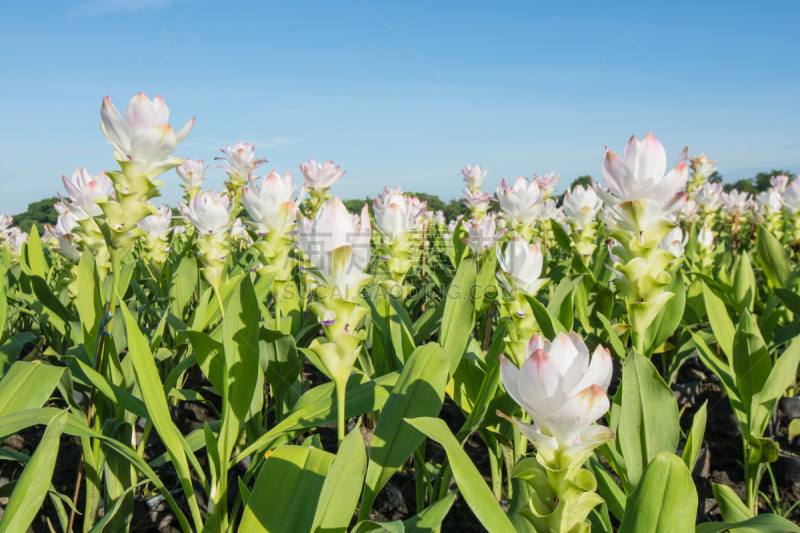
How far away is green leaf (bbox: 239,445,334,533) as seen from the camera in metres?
1.01

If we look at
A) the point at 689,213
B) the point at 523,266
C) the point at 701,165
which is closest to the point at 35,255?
the point at 523,266

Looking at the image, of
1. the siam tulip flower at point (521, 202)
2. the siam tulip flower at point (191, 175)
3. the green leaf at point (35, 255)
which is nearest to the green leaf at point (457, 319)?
the siam tulip flower at point (521, 202)

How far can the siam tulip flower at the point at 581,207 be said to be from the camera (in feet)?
11.2

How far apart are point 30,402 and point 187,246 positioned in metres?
2.42

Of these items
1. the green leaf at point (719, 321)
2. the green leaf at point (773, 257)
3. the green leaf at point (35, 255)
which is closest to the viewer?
the green leaf at point (719, 321)

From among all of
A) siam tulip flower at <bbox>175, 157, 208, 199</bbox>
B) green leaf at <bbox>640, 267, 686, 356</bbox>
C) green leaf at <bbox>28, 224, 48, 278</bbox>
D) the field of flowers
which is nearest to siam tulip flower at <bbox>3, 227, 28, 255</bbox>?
siam tulip flower at <bbox>175, 157, 208, 199</bbox>

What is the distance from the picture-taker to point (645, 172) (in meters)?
1.36

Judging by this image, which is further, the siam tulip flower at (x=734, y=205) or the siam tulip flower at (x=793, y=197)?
the siam tulip flower at (x=734, y=205)

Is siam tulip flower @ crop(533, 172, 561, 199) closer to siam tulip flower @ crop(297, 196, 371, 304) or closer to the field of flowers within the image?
the field of flowers

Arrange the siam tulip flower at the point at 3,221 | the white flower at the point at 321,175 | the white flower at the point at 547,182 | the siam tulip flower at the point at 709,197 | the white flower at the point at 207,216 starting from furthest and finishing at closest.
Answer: the siam tulip flower at the point at 3,221 → the siam tulip flower at the point at 709,197 → the white flower at the point at 547,182 → the white flower at the point at 321,175 → the white flower at the point at 207,216

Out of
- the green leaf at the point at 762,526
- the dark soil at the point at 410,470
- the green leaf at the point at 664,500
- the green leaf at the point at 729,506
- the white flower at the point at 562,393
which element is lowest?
the dark soil at the point at 410,470

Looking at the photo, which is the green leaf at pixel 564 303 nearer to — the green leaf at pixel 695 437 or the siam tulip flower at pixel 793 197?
the green leaf at pixel 695 437

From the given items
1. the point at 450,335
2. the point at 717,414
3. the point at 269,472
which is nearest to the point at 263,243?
the point at 450,335

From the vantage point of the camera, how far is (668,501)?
0.90m
